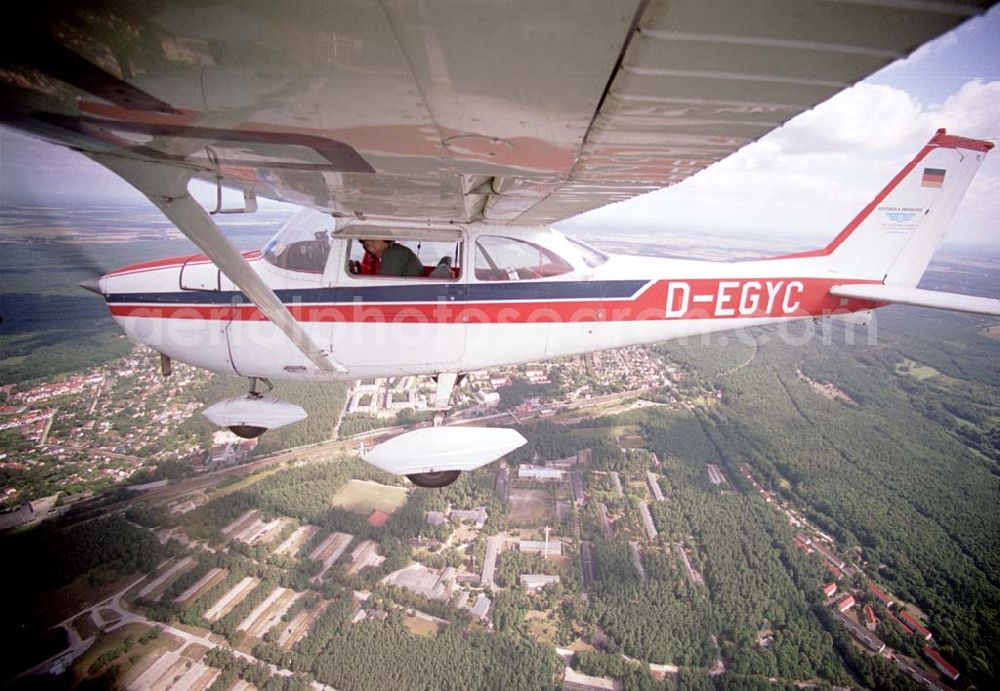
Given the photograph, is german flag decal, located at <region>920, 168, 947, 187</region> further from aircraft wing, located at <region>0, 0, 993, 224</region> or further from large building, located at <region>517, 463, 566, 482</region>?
large building, located at <region>517, 463, 566, 482</region>

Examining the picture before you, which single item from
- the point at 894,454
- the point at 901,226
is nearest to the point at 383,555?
the point at 901,226

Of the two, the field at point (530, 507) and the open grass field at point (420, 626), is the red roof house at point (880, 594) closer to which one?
the field at point (530, 507)

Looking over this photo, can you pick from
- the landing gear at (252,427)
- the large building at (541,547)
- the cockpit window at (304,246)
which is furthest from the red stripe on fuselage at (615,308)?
the large building at (541,547)

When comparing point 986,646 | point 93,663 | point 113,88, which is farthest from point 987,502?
point 93,663

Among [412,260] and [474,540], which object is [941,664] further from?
[412,260]

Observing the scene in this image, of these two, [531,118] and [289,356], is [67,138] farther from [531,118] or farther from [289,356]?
[289,356]
